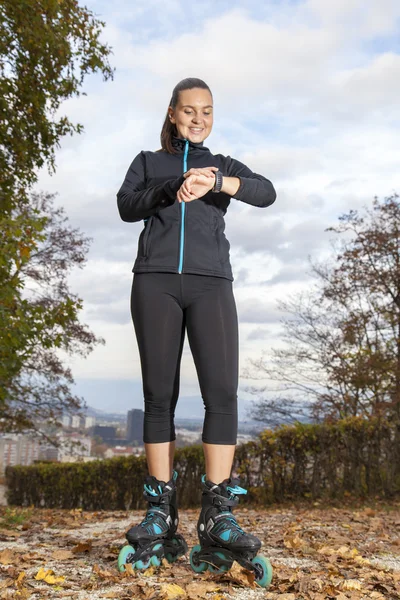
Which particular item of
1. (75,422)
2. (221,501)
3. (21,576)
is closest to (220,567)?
(221,501)

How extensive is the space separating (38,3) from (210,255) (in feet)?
22.5

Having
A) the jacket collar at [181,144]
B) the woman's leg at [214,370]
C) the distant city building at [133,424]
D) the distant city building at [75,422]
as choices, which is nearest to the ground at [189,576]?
the woman's leg at [214,370]

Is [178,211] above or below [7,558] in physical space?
above

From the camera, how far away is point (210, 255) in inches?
118

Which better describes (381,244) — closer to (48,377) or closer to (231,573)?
(48,377)

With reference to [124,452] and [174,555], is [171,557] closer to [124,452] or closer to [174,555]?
[174,555]

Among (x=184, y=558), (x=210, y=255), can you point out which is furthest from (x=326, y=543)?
(x=210, y=255)

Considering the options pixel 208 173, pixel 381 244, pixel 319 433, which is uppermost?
pixel 381 244

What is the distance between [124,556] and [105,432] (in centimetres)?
2169

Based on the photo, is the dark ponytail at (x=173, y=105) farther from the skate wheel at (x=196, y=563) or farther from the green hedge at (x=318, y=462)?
the green hedge at (x=318, y=462)

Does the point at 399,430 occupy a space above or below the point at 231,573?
above

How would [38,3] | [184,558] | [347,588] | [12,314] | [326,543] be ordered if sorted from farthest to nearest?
[38,3]
[12,314]
[326,543]
[184,558]
[347,588]

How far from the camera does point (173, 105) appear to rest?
3.22 m

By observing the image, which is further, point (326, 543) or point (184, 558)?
point (326, 543)
